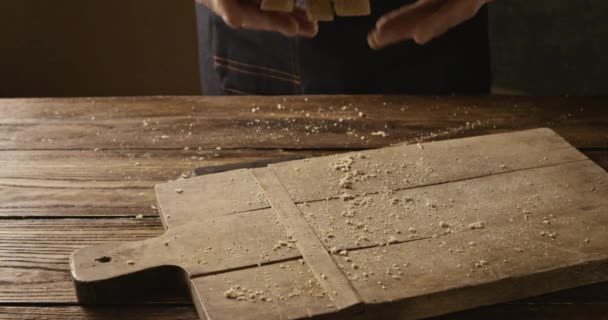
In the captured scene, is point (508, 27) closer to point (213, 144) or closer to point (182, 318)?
point (213, 144)

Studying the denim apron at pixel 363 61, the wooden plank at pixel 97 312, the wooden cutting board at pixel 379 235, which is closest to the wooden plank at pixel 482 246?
the wooden cutting board at pixel 379 235

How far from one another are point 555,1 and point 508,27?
20 cm

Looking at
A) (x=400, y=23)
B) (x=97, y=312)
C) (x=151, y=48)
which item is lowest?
(x=151, y=48)

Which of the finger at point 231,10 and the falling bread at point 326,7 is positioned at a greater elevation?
the falling bread at point 326,7

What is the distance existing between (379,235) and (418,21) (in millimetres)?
543

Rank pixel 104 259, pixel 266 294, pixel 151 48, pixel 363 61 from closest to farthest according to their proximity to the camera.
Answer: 1. pixel 266 294
2. pixel 104 259
3. pixel 363 61
4. pixel 151 48

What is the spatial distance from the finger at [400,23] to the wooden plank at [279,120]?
148 millimetres

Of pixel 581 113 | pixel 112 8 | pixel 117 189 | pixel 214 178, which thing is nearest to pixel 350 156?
pixel 214 178

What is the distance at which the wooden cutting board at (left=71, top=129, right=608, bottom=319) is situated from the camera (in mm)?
981

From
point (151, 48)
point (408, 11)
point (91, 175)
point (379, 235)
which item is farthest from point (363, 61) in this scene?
point (151, 48)

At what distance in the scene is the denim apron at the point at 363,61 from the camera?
1786 millimetres

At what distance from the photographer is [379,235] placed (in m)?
1.09

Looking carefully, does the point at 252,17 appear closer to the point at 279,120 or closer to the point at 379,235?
the point at 279,120

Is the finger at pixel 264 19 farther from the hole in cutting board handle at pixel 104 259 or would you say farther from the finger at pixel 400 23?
the hole in cutting board handle at pixel 104 259
